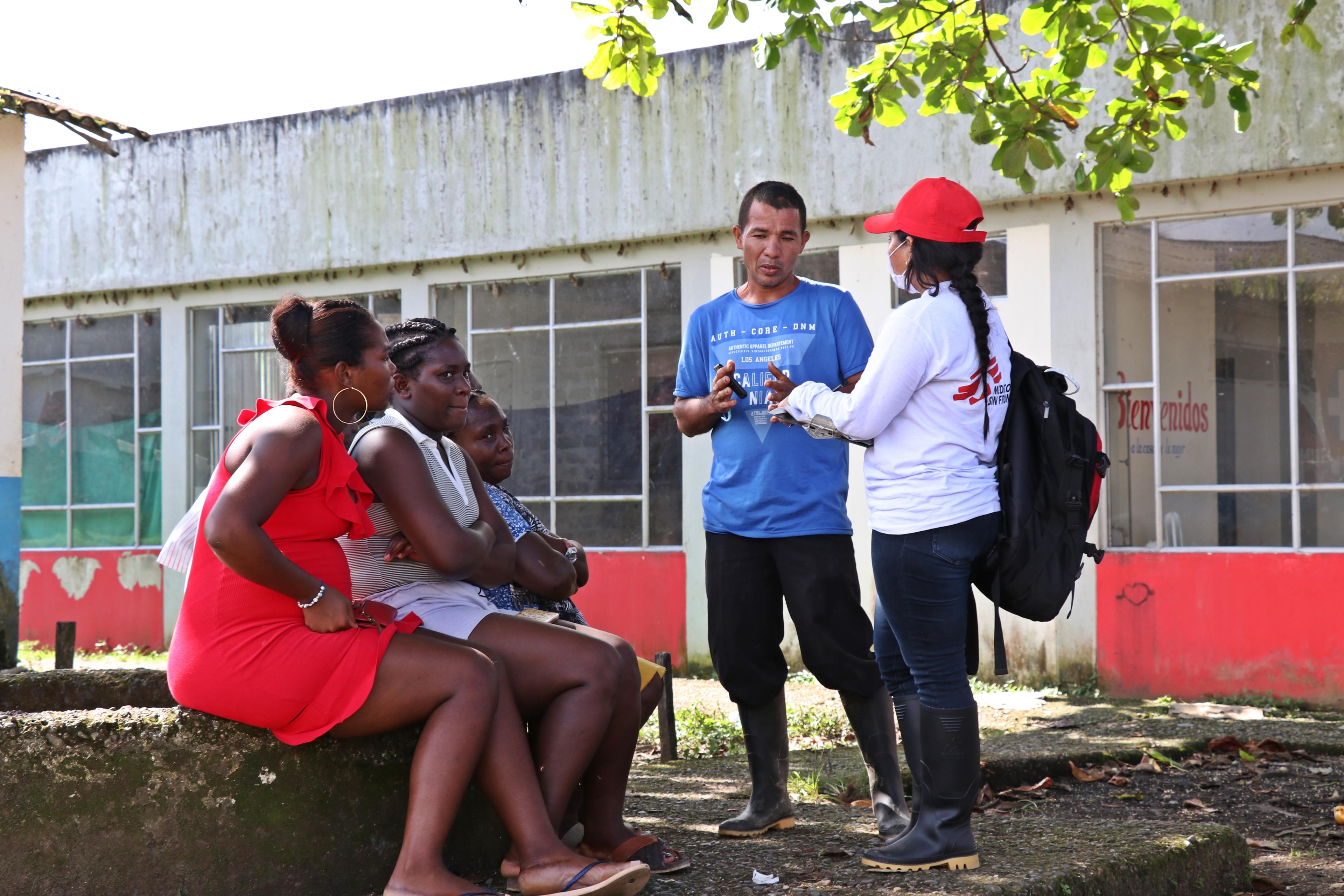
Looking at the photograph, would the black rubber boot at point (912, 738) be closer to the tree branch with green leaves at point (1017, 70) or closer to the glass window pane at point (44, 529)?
the tree branch with green leaves at point (1017, 70)

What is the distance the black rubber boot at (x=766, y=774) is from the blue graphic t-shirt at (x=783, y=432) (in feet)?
1.86

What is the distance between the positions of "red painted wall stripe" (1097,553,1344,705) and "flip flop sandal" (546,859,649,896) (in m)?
6.01

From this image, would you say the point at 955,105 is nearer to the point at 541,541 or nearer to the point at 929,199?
the point at 929,199

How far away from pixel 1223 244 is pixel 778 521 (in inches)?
215

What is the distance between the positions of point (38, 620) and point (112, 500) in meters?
1.31

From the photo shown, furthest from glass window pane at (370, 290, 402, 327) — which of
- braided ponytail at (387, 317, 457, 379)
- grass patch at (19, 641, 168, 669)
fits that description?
braided ponytail at (387, 317, 457, 379)

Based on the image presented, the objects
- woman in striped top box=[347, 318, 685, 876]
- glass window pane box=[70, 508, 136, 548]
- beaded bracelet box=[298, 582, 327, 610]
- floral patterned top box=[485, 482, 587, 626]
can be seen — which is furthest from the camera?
glass window pane box=[70, 508, 136, 548]

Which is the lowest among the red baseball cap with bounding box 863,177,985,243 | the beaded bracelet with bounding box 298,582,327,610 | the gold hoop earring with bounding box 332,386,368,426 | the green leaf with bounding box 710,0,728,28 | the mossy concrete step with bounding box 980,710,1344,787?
the mossy concrete step with bounding box 980,710,1344,787

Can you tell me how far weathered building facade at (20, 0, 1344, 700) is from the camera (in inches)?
308

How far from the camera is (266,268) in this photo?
11.1 metres

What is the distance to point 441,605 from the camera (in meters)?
3.23

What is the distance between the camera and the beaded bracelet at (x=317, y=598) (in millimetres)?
2840

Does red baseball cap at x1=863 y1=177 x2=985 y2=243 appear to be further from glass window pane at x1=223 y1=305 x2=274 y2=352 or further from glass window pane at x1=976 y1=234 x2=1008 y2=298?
glass window pane at x1=223 y1=305 x2=274 y2=352

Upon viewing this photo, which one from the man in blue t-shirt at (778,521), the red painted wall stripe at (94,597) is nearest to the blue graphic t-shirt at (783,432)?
the man in blue t-shirt at (778,521)
